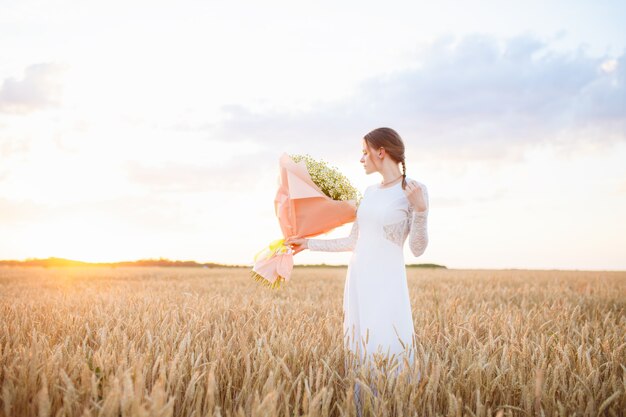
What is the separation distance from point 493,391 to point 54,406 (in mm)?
2341

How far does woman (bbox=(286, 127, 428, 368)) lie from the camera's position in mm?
3574

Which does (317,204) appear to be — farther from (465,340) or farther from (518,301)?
(518,301)

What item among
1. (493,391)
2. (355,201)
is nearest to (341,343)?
(493,391)

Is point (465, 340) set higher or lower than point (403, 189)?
lower

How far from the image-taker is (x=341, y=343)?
3289mm

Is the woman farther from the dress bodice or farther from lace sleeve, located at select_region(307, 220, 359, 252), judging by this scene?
lace sleeve, located at select_region(307, 220, 359, 252)

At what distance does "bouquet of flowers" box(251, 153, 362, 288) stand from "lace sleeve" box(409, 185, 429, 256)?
0.73 metres

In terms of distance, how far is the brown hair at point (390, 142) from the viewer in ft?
12.0

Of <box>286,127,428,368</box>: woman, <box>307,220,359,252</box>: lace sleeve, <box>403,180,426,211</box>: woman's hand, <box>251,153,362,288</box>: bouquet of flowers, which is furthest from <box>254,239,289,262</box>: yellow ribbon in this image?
<box>403,180,426,211</box>: woman's hand

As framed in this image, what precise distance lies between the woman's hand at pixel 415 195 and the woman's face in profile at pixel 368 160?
506 millimetres

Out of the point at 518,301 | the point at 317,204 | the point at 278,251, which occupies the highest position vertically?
the point at 317,204

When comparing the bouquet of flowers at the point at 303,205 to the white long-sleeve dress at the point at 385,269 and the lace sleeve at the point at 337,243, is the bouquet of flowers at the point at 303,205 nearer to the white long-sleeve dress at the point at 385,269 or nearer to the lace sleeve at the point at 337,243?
the lace sleeve at the point at 337,243

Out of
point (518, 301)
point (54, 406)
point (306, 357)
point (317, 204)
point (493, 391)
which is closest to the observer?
point (54, 406)

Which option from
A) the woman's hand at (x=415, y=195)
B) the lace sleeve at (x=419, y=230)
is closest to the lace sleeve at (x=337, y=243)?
the lace sleeve at (x=419, y=230)
